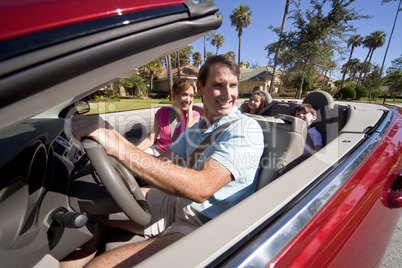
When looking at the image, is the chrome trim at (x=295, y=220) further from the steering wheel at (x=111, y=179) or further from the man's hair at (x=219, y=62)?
the man's hair at (x=219, y=62)

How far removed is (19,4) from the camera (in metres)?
0.47

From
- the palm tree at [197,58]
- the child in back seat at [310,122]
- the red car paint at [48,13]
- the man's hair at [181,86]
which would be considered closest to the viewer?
the red car paint at [48,13]

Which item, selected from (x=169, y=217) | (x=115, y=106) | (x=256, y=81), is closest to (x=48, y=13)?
(x=169, y=217)

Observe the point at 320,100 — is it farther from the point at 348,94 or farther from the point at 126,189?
the point at 348,94

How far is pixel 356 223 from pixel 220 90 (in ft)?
3.45

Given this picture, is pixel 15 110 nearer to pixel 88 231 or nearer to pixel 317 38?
pixel 88 231

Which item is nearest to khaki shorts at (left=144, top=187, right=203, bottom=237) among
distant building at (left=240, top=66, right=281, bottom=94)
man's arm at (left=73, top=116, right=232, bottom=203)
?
man's arm at (left=73, top=116, right=232, bottom=203)

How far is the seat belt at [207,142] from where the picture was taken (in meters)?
1.43

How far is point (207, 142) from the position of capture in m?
1.51

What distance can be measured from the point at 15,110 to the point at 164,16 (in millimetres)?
466

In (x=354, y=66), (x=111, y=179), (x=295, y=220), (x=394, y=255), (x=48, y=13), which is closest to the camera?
(x=48, y=13)

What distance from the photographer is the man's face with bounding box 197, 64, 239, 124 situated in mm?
1453

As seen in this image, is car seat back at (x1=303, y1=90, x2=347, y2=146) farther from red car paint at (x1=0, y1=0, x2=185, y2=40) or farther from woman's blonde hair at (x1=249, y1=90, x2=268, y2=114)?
red car paint at (x1=0, y1=0, x2=185, y2=40)

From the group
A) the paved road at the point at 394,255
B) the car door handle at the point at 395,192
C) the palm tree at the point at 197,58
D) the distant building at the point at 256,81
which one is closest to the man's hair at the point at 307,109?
the car door handle at the point at 395,192
